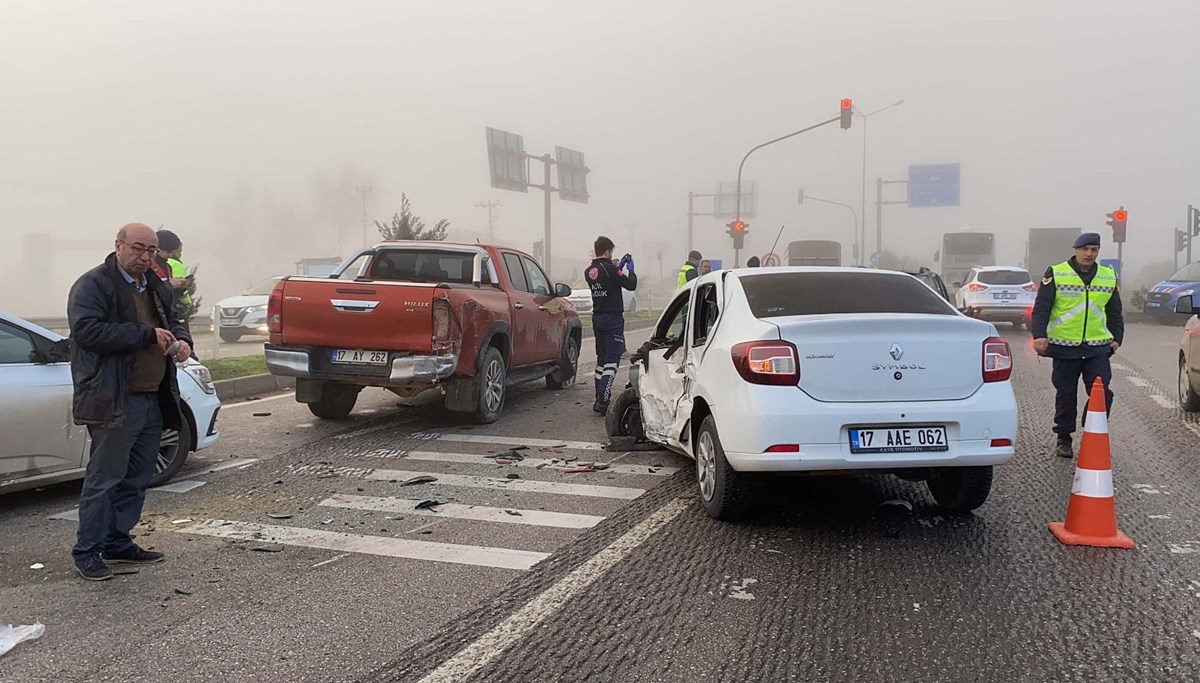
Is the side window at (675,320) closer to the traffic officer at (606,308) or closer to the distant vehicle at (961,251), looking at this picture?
the traffic officer at (606,308)

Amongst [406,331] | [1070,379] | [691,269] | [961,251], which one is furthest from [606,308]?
[961,251]

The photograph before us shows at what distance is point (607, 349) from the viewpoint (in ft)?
30.0

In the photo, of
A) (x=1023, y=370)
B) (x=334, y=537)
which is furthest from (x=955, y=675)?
(x=1023, y=370)

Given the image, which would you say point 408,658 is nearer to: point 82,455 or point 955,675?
point 955,675

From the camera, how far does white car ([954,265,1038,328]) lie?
1953cm

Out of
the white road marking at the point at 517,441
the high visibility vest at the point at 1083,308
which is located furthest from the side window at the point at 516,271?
the high visibility vest at the point at 1083,308

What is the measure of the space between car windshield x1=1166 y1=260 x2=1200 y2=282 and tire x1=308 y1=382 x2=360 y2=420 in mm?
23081

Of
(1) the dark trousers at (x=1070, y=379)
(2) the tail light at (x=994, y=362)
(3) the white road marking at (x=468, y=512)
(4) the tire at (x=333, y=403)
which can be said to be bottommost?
(3) the white road marking at (x=468, y=512)

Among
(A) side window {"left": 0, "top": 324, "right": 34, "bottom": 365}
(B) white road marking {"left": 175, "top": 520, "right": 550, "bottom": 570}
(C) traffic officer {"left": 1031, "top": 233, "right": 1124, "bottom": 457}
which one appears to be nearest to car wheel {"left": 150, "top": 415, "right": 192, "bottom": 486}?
(A) side window {"left": 0, "top": 324, "right": 34, "bottom": 365}

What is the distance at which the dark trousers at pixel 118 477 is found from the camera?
4.16 m

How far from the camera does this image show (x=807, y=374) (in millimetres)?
A: 4426

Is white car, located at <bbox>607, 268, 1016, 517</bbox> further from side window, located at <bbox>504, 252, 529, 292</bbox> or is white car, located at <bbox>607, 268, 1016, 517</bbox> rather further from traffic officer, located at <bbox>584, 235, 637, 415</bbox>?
side window, located at <bbox>504, 252, 529, 292</bbox>

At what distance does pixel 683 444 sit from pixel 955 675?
110 inches

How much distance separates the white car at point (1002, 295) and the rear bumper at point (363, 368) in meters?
15.8
